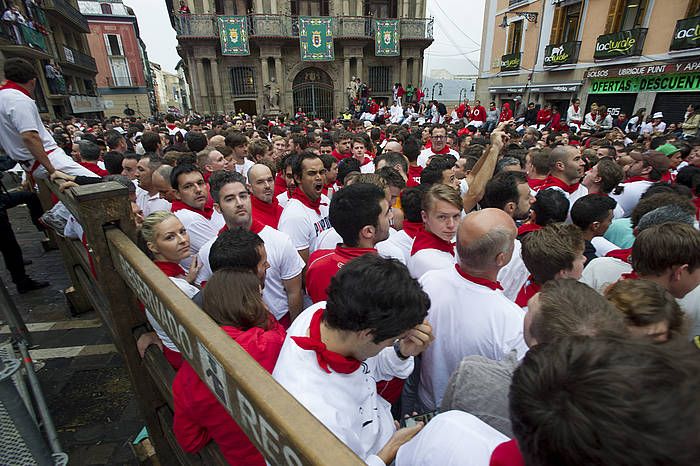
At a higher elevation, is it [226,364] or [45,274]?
[226,364]

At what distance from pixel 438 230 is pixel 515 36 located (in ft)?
86.0

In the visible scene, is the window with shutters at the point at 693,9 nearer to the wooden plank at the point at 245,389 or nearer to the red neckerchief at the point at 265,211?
the red neckerchief at the point at 265,211

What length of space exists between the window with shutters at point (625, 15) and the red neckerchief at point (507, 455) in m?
22.4

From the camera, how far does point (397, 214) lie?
3850mm

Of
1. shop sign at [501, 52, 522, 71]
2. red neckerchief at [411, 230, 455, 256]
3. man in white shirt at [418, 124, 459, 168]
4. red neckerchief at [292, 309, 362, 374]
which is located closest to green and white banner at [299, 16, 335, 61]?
shop sign at [501, 52, 522, 71]

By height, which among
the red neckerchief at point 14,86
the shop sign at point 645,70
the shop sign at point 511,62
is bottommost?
the red neckerchief at point 14,86

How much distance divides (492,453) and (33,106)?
457 cm

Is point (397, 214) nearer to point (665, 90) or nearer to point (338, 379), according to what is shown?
point (338, 379)

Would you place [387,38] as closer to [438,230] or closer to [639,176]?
[639,176]

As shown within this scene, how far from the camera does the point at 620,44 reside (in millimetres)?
16844

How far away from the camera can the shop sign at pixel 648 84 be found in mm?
14562

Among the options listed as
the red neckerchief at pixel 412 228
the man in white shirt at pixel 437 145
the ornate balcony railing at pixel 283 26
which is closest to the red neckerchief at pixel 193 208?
the red neckerchief at pixel 412 228

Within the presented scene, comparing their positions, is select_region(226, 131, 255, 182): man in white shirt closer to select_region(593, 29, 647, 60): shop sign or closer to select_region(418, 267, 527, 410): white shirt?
select_region(418, 267, 527, 410): white shirt

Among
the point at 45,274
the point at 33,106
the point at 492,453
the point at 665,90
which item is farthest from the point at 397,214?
the point at 665,90
